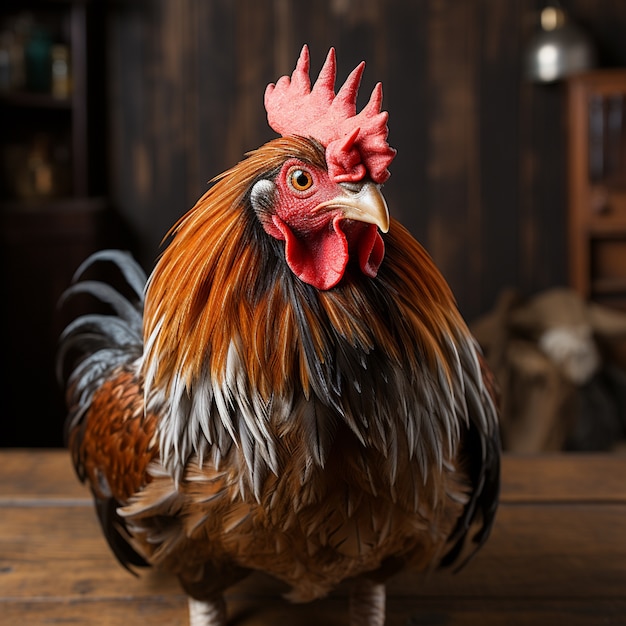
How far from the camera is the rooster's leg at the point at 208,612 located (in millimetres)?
840

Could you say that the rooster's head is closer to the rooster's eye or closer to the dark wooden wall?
the rooster's eye

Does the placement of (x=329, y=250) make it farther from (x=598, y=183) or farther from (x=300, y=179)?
(x=598, y=183)

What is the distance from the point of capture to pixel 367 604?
841 millimetres

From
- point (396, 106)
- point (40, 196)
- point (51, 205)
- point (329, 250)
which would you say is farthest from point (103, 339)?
point (396, 106)

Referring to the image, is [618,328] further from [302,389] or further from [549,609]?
[302,389]

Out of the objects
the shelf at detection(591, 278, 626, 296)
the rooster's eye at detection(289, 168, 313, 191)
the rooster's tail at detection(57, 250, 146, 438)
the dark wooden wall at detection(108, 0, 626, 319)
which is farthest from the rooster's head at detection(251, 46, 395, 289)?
the shelf at detection(591, 278, 626, 296)

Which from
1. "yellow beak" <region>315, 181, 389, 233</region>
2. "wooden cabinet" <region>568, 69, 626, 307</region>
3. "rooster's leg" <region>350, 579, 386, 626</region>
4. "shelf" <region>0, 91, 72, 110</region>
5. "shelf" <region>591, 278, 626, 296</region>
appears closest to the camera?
"yellow beak" <region>315, 181, 389, 233</region>

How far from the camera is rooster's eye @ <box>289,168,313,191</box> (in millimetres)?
622

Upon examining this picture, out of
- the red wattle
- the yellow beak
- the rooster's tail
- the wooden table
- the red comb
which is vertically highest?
A: the red comb

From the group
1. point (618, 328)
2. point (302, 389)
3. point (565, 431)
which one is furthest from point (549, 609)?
point (618, 328)

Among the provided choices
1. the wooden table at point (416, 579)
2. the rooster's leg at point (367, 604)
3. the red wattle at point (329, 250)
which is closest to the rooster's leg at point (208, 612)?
the wooden table at point (416, 579)

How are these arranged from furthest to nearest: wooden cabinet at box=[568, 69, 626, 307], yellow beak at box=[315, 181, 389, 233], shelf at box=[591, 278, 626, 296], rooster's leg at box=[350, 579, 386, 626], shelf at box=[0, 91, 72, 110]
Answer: shelf at box=[591, 278, 626, 296] → wooden cabinet at box=[568, 69, 626, 307] → shelf at box=[0, 91, 72, 110] → rooster's leg at box=[350, 579, 386, 626] → yellow beak at box=[315, 181, 389, 233]

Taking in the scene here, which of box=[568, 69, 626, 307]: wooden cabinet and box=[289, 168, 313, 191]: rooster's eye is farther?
box=[568, 69, 626, 307]: wooden cabinet

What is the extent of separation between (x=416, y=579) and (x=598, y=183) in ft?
6.72
